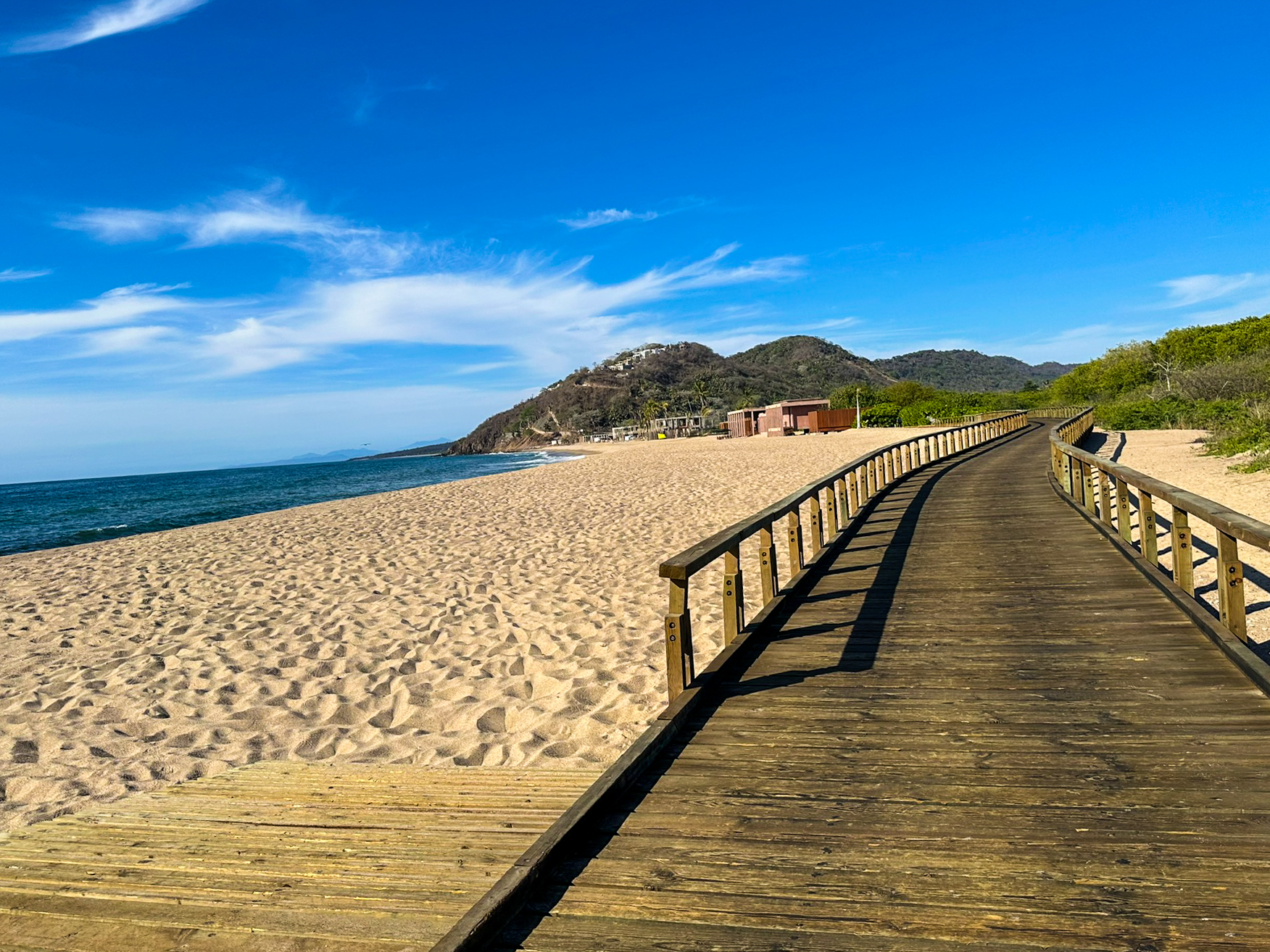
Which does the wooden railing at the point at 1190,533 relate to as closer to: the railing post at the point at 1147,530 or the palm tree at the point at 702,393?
the railing post at the point at 1147,530

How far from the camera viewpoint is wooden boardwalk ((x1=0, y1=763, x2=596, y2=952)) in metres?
2.84

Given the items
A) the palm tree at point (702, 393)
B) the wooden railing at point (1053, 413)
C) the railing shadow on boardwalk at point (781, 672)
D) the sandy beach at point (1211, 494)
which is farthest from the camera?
the palm tree at point (702, 393)

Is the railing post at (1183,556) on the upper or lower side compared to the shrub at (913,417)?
lower

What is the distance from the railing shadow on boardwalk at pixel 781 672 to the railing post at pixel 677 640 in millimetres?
189

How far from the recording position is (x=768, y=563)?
20.8 feet

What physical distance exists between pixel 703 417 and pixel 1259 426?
91998 millimetres

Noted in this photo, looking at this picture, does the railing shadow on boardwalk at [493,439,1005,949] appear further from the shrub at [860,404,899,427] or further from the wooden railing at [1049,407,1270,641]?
the shrub at [860,404,899,427]

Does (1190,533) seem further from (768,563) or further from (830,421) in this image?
(830,421)

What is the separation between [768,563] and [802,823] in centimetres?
347

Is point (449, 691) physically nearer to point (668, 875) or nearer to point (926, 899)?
point (668, 875)

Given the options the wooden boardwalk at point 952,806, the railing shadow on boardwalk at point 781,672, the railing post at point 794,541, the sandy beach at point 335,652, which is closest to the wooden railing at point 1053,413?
the sandy beach at point 335,652

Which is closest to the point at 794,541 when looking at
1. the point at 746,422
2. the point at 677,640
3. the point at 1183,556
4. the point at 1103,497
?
the point at 1183,556

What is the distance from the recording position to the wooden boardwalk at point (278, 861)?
9.32 feet

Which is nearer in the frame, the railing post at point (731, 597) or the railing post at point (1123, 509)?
the railing post at point (731, 597)
